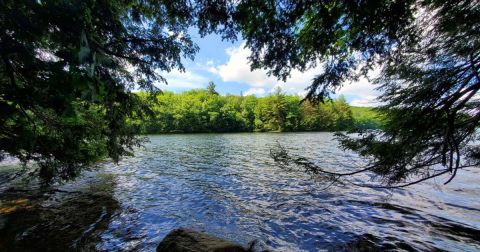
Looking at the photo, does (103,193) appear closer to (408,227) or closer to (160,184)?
(160,184)

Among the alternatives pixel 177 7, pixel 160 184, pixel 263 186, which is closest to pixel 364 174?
pixel 263 186

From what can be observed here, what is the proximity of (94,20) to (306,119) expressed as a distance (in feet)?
245

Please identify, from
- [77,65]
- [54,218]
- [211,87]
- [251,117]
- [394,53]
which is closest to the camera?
[77,65]

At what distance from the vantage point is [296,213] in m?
8.74

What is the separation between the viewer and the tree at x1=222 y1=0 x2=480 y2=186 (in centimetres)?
448

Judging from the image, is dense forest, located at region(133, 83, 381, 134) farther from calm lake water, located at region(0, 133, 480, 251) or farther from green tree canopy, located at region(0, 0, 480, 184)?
green tree canopy, located at region(0, 0, 480, 184)

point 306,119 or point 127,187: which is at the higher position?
point 306,119

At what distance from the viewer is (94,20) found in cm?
468

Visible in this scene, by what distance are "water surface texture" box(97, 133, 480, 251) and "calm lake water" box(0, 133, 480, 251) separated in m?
0.03

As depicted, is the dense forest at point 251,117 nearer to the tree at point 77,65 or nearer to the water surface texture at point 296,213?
the water surface texture at point 296,213

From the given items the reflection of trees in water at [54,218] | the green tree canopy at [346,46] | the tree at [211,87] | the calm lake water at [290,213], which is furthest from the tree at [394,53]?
the tree at [211,87]

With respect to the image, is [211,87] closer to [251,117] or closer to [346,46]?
[251,117]

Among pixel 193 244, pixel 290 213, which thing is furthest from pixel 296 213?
pixel 193 244

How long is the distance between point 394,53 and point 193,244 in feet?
19.3
